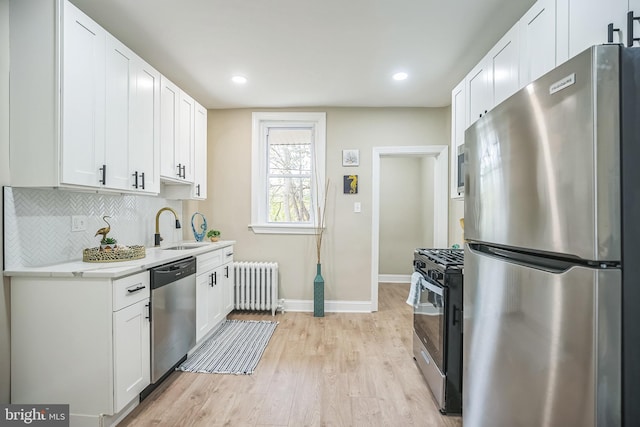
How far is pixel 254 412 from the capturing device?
1920 millimetres

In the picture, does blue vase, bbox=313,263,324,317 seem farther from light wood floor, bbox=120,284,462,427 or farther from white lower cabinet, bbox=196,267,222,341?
white lower cabinet, bbox=196,267,222,341

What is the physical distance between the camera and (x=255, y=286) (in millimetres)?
3754

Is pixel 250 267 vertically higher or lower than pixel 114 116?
lower

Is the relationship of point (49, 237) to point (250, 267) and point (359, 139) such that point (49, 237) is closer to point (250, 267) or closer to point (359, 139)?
point (250, 267)

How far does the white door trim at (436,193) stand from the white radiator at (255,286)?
1.29m

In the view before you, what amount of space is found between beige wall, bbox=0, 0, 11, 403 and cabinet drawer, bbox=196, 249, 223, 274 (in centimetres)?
123

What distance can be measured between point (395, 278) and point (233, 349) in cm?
350

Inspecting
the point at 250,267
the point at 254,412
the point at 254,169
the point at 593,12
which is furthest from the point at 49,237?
the point at 593,12

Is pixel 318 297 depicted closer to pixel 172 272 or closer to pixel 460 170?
pixel 172 272

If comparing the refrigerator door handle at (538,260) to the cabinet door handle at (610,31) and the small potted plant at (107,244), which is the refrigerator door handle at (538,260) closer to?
the cabinet door handle at (610,31)

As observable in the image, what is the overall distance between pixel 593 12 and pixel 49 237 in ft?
10.1

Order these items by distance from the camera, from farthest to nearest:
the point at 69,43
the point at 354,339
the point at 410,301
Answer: the point at 354,339, the point at 410,301, the point at 69,43

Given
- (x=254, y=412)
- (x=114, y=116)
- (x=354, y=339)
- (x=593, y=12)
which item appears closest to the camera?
(x=593, y=12)

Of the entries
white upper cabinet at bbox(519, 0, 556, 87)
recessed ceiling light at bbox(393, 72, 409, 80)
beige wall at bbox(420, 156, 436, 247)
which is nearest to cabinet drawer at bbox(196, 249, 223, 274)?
recessed ceiling light at bbox(393, 72, 409, 80)
